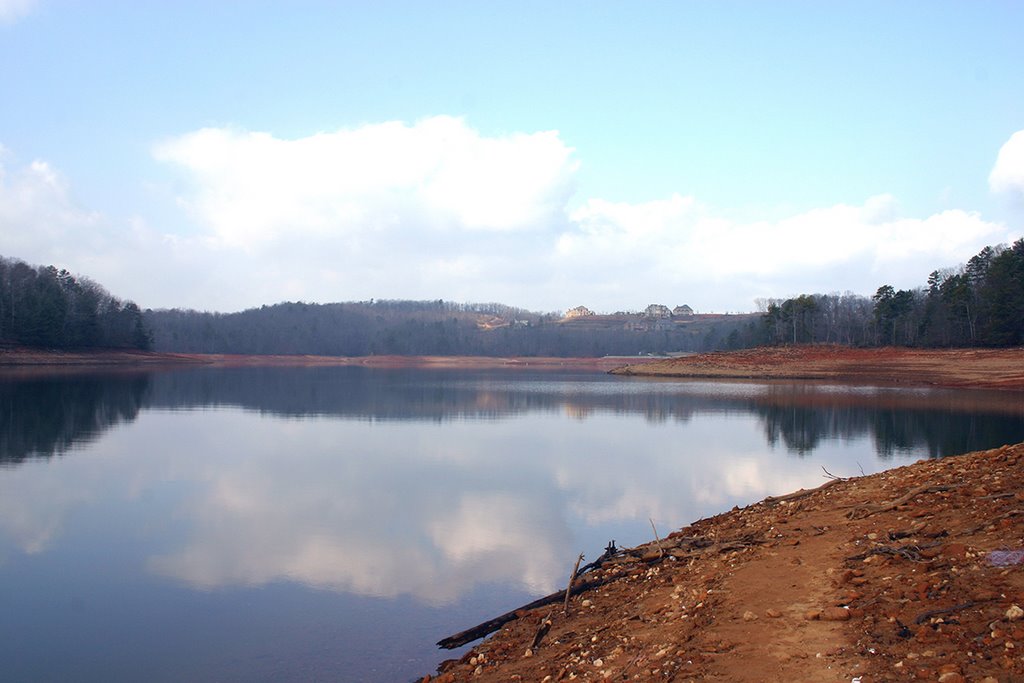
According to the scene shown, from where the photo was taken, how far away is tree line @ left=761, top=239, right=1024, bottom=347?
4691 cm

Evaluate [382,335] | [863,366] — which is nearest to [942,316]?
[863,366]

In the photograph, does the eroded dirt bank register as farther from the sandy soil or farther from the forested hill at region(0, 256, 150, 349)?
the forested hill at region(0, 256, 150, 349)

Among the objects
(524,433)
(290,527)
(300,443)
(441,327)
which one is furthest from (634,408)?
(441,327)

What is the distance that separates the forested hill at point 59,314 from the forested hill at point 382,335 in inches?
1025

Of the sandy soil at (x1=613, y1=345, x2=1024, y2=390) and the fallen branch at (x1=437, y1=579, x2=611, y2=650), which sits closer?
the fallen branch at (x1=437, y1=579, x2=611, y2=650)

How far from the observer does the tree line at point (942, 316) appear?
1847 inches

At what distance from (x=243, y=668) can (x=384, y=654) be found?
3.69 ft

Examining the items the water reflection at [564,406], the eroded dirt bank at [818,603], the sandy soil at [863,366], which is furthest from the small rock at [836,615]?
the sandy soil at [863,366]

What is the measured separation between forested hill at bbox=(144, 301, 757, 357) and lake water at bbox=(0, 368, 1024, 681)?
7207 cm

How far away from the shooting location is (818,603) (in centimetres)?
527

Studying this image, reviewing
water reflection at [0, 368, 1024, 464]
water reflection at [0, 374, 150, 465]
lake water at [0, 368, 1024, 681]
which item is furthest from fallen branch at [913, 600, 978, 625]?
water reflection at [0, 374, 150, 465]

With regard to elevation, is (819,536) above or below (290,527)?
above

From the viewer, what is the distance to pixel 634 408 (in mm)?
30078

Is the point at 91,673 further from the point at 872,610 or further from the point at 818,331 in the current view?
the point at 818,331
